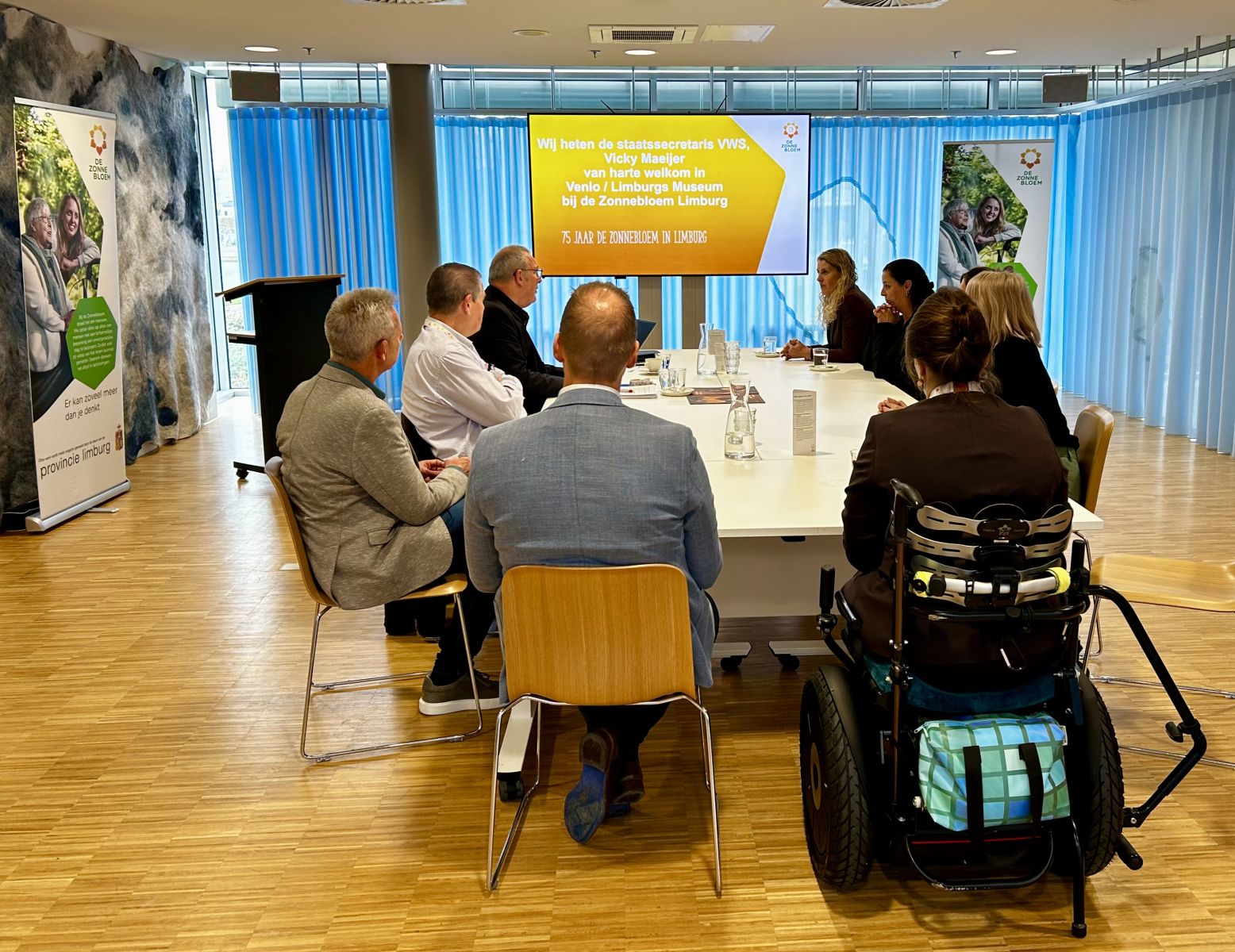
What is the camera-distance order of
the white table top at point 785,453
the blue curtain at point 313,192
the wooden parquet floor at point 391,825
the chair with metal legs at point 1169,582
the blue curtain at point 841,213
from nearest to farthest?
the wooden parquet floor at point 391,825 < the white table top at point 785,453 < the chair with metal legs at point 1169,582 < the blue curtain at point 841,213 < the blue curtain at point 313,192

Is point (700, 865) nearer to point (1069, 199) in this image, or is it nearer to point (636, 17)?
point (636, 17)

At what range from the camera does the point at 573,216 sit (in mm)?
7711

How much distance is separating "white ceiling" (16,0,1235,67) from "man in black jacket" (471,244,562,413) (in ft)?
5.45

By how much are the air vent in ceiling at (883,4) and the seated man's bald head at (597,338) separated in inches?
150

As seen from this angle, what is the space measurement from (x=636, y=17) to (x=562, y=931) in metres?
5.11

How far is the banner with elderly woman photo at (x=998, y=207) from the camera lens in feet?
28.5

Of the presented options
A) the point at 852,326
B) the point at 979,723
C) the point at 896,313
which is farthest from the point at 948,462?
the point at 852,326

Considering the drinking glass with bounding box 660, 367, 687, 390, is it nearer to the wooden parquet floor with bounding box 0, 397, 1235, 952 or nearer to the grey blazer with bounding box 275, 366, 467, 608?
the wooden parquet floor with bounding box 0, 397, 1235, 952

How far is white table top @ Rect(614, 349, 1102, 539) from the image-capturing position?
277cm

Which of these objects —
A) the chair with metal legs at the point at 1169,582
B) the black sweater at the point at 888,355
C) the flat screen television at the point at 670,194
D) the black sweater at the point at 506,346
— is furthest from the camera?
the flat screen television at the point at 670,194

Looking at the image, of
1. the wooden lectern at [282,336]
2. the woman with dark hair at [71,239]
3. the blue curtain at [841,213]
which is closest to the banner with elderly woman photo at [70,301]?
the woman with dark hair at [71,239]

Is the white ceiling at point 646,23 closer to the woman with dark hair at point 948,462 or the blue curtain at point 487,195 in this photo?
the blue curtain at point 487,195

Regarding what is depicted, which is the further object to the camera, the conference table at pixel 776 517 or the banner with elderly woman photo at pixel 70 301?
the banner with elderly woman photo at pixel 70 301

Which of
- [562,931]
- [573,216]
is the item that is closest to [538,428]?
[562,931]
